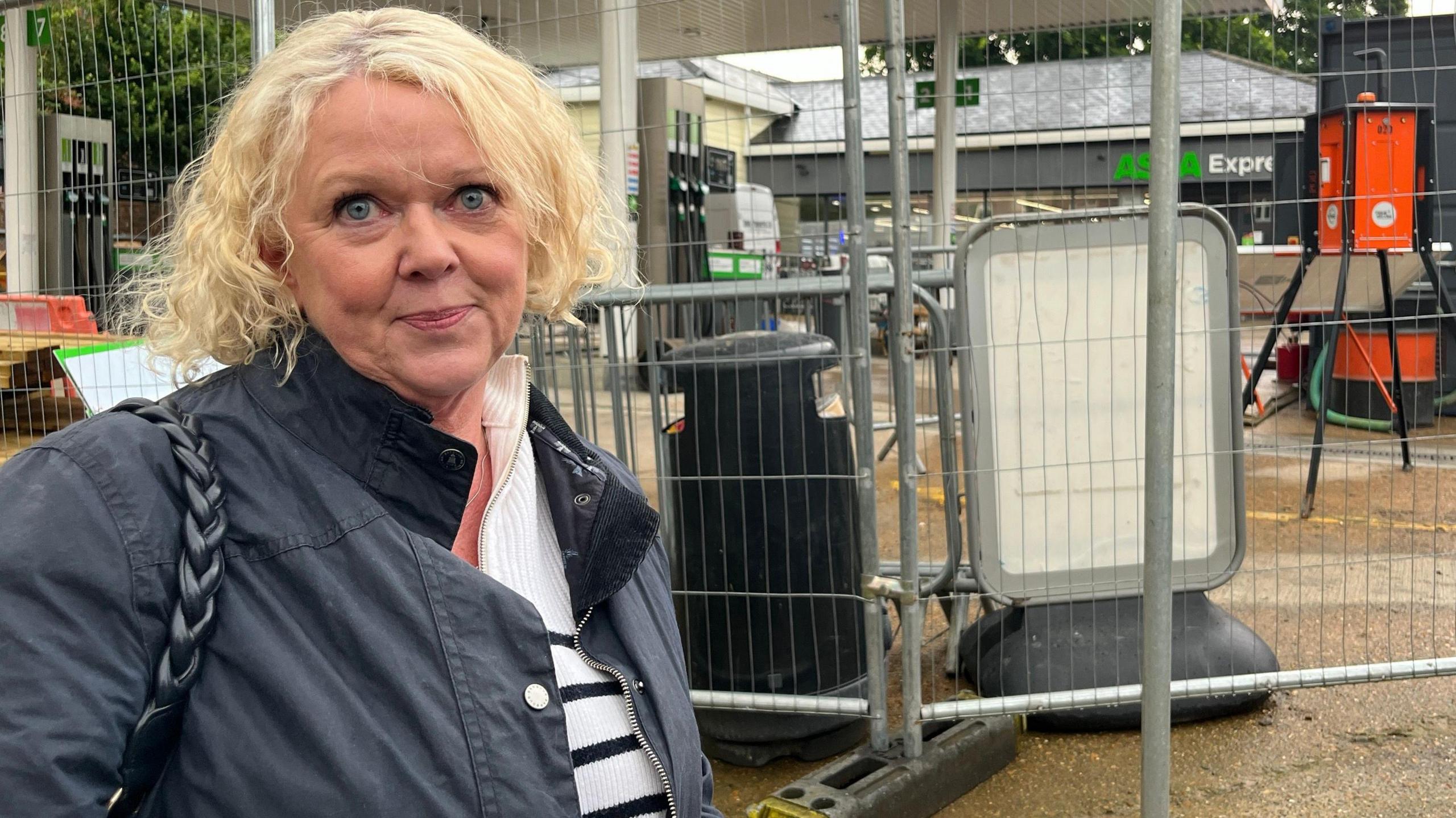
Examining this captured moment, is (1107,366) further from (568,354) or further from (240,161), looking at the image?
(240,161)

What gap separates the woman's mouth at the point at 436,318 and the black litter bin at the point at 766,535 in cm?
234

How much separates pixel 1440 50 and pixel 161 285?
25.6 ft

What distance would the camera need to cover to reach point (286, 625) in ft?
3.83

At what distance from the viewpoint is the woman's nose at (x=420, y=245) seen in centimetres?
136

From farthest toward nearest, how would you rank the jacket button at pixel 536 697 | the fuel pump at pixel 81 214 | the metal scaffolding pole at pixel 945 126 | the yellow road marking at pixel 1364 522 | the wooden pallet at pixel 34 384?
the yellow road marking at pixel 1364 522 < the wooden pallet at pixel 34 384 < the fuel pump at pixel 81 214 < the metal scaffolding pole at pixel 945 126 < the jacket button at pixel 536 697

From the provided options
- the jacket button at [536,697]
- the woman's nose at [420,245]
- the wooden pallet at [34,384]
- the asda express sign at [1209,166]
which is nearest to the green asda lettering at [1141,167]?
the asda express sign at [1209,166]

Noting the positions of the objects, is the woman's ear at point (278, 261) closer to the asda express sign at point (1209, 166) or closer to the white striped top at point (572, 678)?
the white striped top at point (572, 678)

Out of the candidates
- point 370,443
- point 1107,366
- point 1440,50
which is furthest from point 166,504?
point 1440,50

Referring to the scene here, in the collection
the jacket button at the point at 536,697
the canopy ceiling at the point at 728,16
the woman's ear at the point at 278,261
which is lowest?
the jacket button at the point at 536,697

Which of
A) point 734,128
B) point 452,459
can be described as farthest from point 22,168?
point 452,459

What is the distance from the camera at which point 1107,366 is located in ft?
12.9

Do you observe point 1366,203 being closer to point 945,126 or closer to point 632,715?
point 632,715

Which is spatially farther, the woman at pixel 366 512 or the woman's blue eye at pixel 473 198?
the woman's blue eye at pixel 473 198

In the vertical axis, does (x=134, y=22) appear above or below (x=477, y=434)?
above
